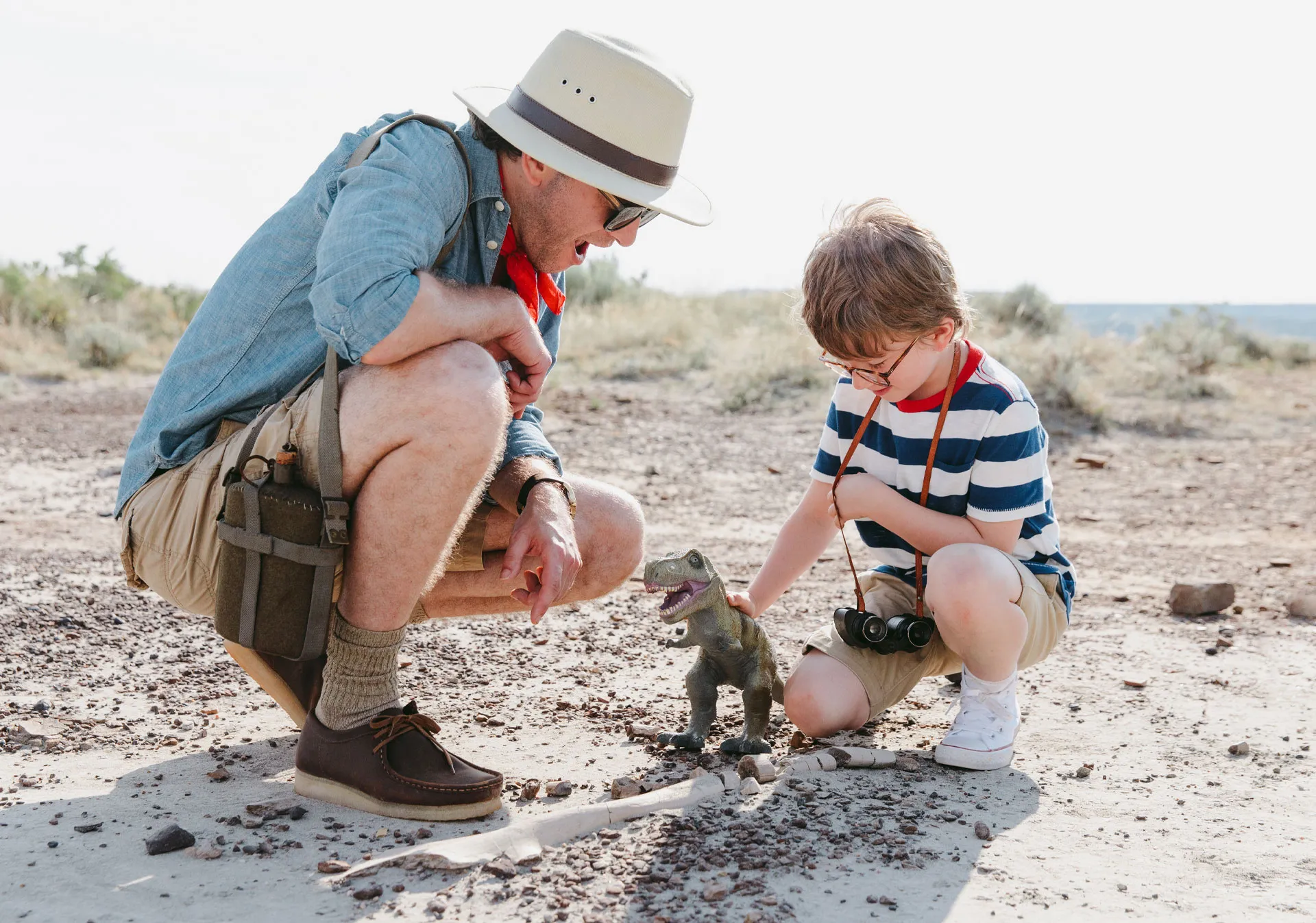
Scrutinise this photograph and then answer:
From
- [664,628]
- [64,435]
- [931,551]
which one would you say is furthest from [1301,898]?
[64,435]

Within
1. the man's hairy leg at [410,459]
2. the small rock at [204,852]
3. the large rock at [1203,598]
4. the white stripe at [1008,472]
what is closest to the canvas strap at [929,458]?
the white stripe at [1008,472]

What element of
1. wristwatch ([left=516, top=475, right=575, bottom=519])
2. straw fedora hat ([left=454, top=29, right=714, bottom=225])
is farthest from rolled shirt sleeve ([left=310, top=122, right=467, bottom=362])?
wristwatch ([left=516, top=475, right=575, bottom=519])

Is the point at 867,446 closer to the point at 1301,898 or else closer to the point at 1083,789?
the point at 1083,789

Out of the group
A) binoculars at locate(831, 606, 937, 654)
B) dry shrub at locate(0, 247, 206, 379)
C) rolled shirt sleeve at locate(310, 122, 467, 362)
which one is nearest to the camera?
rolled shirt sleeve at locate(310, 122, 467, 362)

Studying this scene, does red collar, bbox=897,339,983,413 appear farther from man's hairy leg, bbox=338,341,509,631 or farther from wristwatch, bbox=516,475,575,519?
man's hairy leg, bbox=338,341,509,631

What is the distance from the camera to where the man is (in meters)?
2.69

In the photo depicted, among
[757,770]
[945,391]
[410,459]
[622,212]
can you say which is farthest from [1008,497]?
[410,459]

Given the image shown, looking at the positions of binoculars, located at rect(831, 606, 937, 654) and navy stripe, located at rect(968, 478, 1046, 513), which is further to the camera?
binoculars, located at rect(831, 606, 937, 654)

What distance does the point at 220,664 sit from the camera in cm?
390

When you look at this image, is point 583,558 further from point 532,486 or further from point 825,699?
point 825,699

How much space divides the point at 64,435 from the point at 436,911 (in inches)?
302

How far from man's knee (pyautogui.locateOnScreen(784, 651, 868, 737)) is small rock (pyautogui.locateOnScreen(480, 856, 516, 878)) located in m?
1.14

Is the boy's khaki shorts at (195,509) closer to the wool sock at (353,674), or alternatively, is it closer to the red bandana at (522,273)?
the wool sock at (353,674)

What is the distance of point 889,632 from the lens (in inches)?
131
